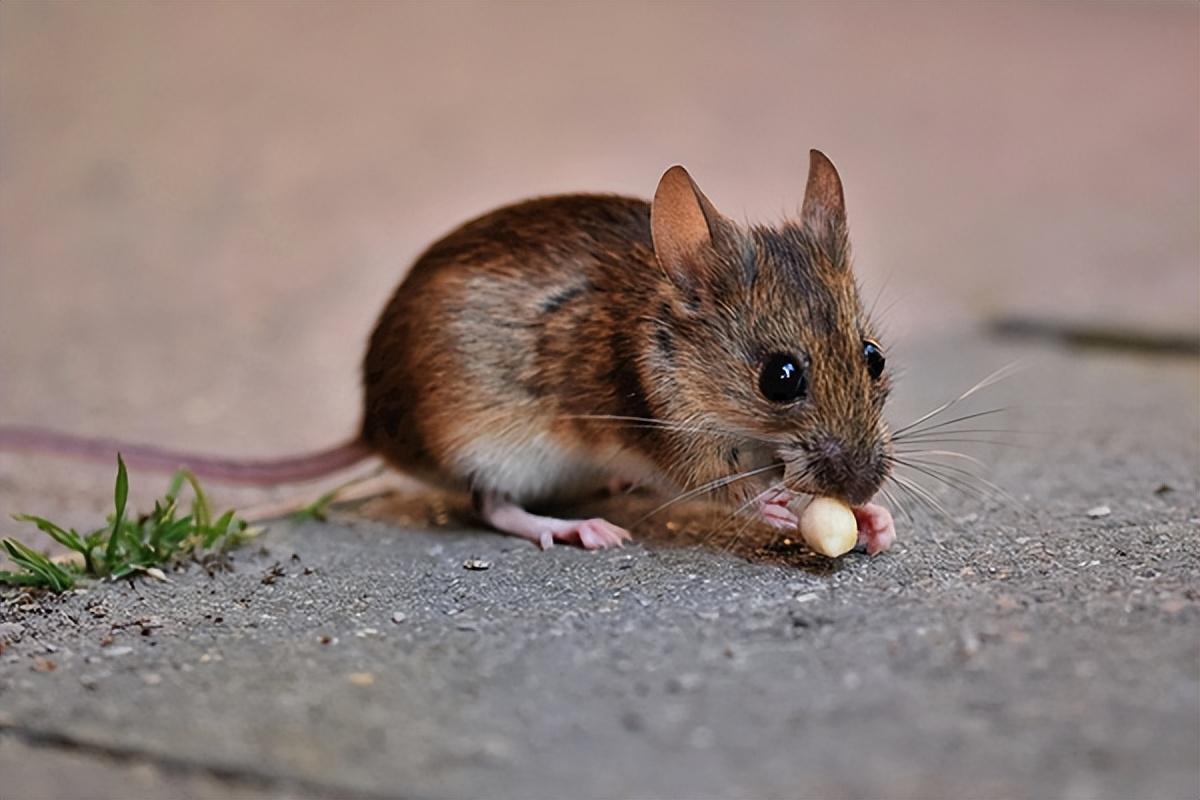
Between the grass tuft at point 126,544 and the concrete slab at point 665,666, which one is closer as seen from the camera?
the concrete slab at point 665,666

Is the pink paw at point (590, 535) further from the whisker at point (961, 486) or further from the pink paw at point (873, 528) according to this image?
the whisker at point (961, 486)

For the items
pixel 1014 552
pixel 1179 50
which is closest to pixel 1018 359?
pixel 1014 552

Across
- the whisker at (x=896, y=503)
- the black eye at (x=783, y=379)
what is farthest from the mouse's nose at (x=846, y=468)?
the whisker at (x=896, y=503)

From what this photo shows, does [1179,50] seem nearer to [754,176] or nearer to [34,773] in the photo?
[754,176]

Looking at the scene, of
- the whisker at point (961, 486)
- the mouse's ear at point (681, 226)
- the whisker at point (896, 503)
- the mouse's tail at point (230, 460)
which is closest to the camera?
the mouse's ear at point (681, 226)

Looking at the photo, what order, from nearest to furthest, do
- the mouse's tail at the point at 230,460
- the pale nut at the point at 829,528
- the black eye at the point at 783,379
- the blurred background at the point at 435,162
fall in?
the pale nut at the point at 829,528, the black eye at the point at 783,379, the mouse's tail at the point at 230,460, the blurred background at the point at 435,162

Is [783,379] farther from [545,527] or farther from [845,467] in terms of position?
[545,527]

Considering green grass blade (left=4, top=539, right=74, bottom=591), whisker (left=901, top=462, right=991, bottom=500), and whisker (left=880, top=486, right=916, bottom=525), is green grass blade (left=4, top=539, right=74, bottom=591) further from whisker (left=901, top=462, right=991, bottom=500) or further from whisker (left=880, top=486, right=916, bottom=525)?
whisker (left=901, top=462, right=991, bottom=500)
